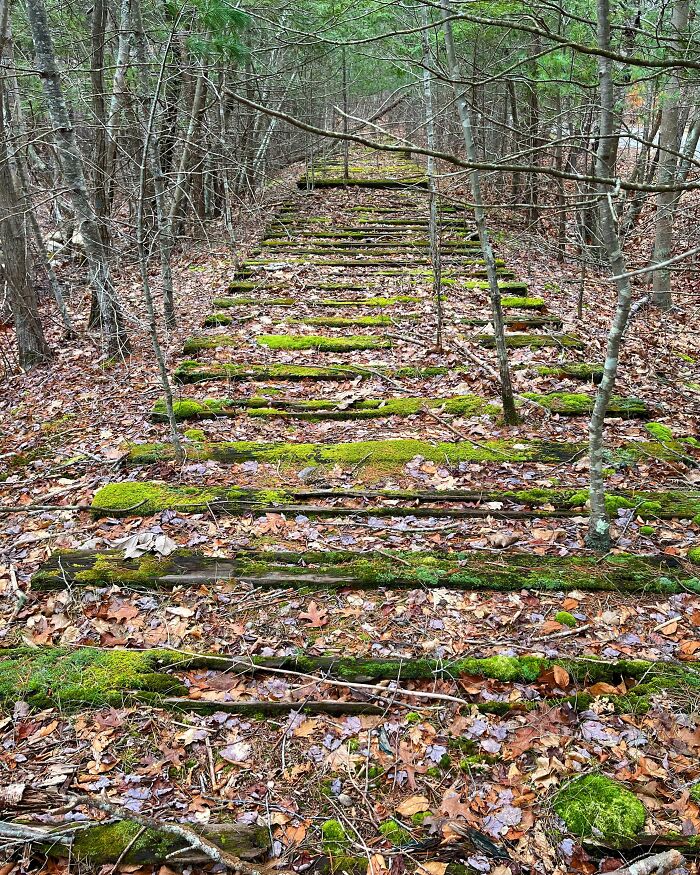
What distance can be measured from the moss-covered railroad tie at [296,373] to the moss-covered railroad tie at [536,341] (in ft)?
3.11

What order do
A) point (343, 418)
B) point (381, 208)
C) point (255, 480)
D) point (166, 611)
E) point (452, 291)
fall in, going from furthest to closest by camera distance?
point (381, 208) → point (452, 291) → point (343, 418) → point (255, 480) → point (166, 611)

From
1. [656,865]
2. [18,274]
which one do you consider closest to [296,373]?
[18,274]

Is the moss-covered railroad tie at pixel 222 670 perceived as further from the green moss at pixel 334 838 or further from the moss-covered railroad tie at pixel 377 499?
the moss-covered railroad tie at pixel 377 499

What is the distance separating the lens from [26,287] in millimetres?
7656

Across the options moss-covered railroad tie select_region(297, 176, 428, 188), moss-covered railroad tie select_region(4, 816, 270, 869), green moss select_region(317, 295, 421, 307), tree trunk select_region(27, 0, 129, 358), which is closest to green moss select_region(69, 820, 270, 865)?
moss-covered railroad tie select_region(4, 816, 270, 869)

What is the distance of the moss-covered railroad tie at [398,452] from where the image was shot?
498 cm

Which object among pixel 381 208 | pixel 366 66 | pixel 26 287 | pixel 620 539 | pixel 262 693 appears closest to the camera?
pixel 262 693

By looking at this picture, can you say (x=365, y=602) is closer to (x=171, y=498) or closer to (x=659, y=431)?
(x=171, y=498)

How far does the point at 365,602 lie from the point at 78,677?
162 cm

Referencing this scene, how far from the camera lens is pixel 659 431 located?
5.26 meters

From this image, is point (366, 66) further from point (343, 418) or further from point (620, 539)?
point (620, 539)

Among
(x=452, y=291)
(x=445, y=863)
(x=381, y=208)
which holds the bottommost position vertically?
(x=445, y=863)

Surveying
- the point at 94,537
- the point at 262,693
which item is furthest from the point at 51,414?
the point at 262,693

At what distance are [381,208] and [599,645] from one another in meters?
13.0
